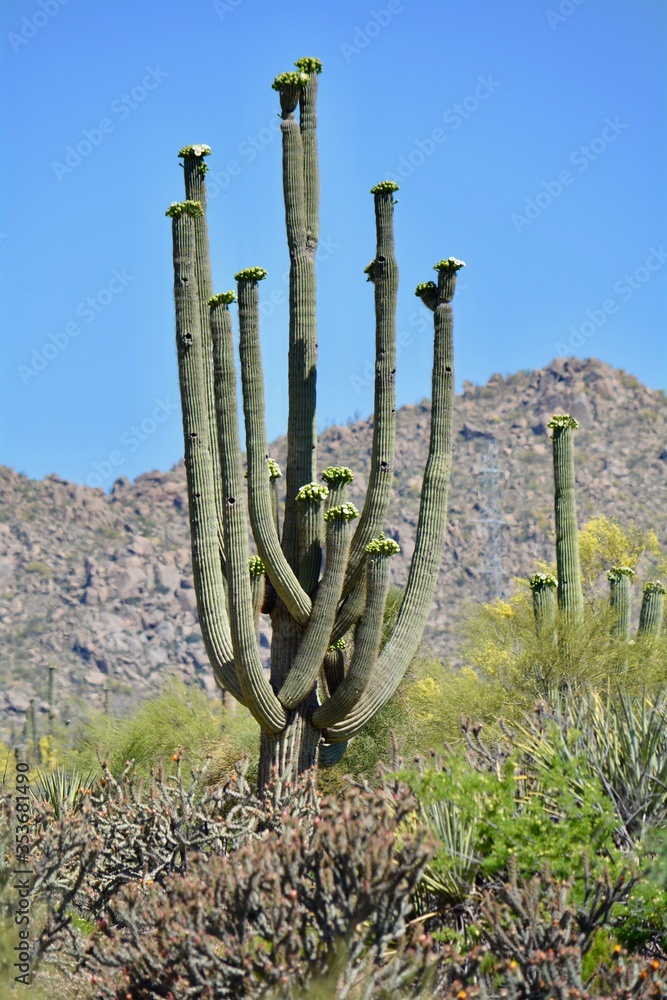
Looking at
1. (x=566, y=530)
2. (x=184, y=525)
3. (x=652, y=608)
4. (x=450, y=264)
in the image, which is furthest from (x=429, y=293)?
(x=184, y=525)

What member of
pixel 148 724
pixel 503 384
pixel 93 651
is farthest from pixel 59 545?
pixel 148 724

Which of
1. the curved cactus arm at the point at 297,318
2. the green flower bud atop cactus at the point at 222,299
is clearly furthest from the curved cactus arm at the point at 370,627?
the green flower bud atop cactus at the point at 222,299

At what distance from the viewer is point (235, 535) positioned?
971 centimetres

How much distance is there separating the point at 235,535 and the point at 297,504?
0.70 metres

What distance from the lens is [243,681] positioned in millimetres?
9492

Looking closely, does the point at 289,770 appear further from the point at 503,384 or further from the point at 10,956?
the point at 503,384

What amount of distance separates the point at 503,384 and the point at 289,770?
279ft

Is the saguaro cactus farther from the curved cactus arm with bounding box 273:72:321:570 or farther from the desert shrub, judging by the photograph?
the desert shrub

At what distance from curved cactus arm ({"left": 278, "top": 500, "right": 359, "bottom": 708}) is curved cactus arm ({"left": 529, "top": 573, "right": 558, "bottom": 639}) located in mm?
5689

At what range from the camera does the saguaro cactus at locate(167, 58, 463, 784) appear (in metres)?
9.71

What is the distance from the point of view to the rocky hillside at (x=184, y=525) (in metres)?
66.8

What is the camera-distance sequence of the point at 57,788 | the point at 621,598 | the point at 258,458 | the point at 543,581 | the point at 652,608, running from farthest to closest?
1. the point at 621,598
2. the point at 652,608
3. the point at 543,581
4. the point at 57,788
5. the point at 258,458

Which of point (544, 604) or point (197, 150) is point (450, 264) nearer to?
point (197, 150)
